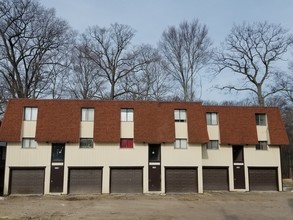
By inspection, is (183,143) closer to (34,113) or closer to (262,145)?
(262,145)

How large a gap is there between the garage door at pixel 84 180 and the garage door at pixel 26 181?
2574 millimetres

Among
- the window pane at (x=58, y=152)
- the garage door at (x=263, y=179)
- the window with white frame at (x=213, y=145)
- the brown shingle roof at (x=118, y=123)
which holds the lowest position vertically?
the garage door at (x=263, y=179)

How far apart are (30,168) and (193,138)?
14762 millimetres

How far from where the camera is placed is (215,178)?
1400 inches

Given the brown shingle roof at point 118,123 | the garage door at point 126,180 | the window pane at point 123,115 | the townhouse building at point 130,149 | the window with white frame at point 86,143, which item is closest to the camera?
the townhouse building at point 130,149

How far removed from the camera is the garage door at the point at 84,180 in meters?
32.6

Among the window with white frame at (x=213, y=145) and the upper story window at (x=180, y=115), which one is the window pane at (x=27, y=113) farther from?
the window with white frame at (x=213, y=145)

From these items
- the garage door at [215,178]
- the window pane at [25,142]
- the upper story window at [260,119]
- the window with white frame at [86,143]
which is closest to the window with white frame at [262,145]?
the upper story window at [260,119]

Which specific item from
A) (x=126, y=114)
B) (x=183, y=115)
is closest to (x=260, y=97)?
(x=183, y=115)

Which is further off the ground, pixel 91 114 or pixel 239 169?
pixel 91 114

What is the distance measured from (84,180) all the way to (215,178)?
12458mm

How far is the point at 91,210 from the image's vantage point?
74.1 feet

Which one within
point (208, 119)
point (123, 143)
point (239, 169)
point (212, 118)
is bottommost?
point (239, 169)

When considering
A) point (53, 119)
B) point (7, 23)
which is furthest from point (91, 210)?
point (7, 23)
